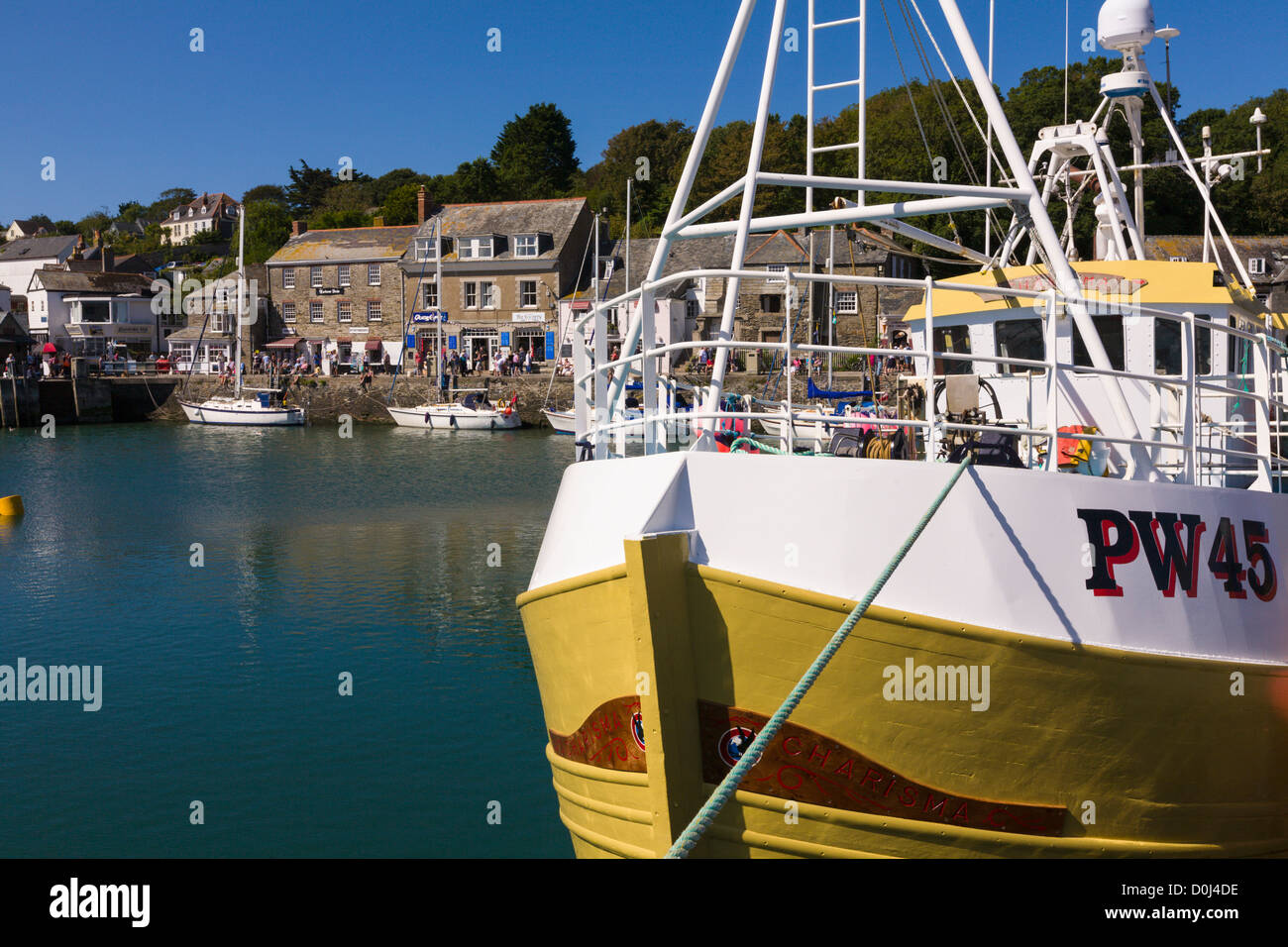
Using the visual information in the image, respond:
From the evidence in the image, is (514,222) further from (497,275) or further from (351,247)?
(351,247)

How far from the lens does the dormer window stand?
211ft

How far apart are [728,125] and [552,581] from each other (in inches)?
3146

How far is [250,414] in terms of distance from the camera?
5522cm

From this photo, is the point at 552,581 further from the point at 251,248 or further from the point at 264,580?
the point at 251,248

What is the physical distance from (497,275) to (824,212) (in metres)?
59.0

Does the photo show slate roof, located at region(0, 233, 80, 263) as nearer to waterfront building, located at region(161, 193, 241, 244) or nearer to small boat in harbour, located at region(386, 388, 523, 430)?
waterfront building, located at region(161, 193, 241, 244)

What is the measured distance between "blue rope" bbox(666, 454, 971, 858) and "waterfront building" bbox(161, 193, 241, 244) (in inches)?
6042

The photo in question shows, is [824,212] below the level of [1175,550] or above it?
above

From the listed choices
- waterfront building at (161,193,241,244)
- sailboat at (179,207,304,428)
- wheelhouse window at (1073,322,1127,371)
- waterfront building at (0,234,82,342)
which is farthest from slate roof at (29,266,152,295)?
wheelhouse window at (1073,322,1127,371)

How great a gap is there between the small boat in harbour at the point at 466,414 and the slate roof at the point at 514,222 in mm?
12289

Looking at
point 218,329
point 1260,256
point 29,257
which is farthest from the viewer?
point 29,257

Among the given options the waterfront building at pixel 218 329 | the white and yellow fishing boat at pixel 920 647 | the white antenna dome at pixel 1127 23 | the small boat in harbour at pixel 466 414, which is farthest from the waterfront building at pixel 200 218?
the white and yellow fishing boat at pixel 920 647

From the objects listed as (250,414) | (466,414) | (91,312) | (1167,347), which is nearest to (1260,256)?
(466,414)

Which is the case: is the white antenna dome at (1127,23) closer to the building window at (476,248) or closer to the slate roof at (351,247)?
the building window at (476,248)
